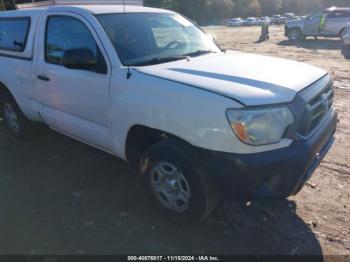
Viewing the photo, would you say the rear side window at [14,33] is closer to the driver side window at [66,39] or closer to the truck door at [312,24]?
the driver side window at [66,39]

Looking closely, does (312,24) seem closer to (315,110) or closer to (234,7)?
(315,110)

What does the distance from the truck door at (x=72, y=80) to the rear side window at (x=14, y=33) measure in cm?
45

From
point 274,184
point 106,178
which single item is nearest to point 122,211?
point 106,178

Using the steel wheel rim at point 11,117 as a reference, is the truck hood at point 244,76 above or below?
above

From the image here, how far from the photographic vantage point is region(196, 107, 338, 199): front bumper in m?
2.68

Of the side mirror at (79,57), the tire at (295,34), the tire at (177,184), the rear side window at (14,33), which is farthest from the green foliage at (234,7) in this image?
the tire at (177,184)

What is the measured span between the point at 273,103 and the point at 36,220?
243 cm

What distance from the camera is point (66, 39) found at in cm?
399

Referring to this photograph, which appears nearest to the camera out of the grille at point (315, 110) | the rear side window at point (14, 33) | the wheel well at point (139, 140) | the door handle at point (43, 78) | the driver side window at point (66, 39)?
the grille at point (315, 110)

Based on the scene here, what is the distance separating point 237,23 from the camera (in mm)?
45031

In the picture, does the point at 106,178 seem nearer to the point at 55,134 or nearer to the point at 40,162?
the point at 40,162

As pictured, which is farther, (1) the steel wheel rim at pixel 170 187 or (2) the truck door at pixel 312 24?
(2) the truck door at pixel 312 24

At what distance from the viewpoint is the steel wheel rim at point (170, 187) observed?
3150mm

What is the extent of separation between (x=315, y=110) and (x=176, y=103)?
1.19 meters
